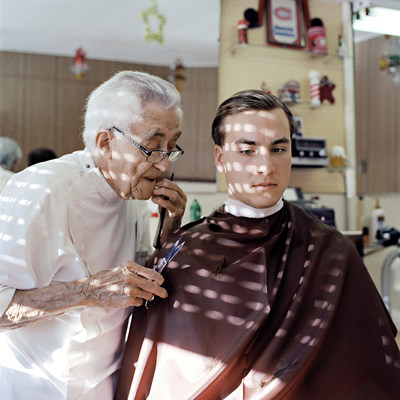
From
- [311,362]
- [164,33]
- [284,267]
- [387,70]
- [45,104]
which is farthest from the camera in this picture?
[387,70]

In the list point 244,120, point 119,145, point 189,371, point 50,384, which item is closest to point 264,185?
point 244,120

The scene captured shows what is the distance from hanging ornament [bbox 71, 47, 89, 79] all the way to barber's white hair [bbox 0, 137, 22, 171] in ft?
2.26

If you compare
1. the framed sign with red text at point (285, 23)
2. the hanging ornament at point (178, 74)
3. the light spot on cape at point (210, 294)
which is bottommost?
the light spot on cape at point (210, 294)

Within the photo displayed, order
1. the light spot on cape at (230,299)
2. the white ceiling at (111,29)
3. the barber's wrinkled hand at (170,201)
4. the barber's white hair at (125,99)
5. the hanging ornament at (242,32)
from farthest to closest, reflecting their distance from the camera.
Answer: the hanging ornament at (242,32)
the white ceiling at (111,29)
the barber's wrinkled hand at (170,201)
the barber's white hair at (125,99)
the light spot on cape at (230,299)

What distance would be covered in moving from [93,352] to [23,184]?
59 cm

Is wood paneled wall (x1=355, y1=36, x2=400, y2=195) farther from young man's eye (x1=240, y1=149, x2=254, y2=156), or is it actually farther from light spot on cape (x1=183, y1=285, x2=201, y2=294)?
light spot on cape (x1=183, y1=285, x2=201, y2=294)

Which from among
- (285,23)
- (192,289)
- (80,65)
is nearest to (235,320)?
(192,289)

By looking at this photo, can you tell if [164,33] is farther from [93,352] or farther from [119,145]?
[93,352]

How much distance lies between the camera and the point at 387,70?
3.68 meters

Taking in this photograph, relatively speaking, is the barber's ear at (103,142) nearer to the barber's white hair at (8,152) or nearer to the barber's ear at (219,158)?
the barber's ear at (219,158)

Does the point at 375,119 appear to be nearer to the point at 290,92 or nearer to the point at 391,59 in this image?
the point at 391,59

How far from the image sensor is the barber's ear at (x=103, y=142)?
4.38ft

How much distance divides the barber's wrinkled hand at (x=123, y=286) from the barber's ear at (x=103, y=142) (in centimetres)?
42

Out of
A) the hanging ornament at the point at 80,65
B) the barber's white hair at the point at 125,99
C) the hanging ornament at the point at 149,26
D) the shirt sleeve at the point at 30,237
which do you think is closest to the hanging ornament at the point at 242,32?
the hanging ornament at the point at 149,26
